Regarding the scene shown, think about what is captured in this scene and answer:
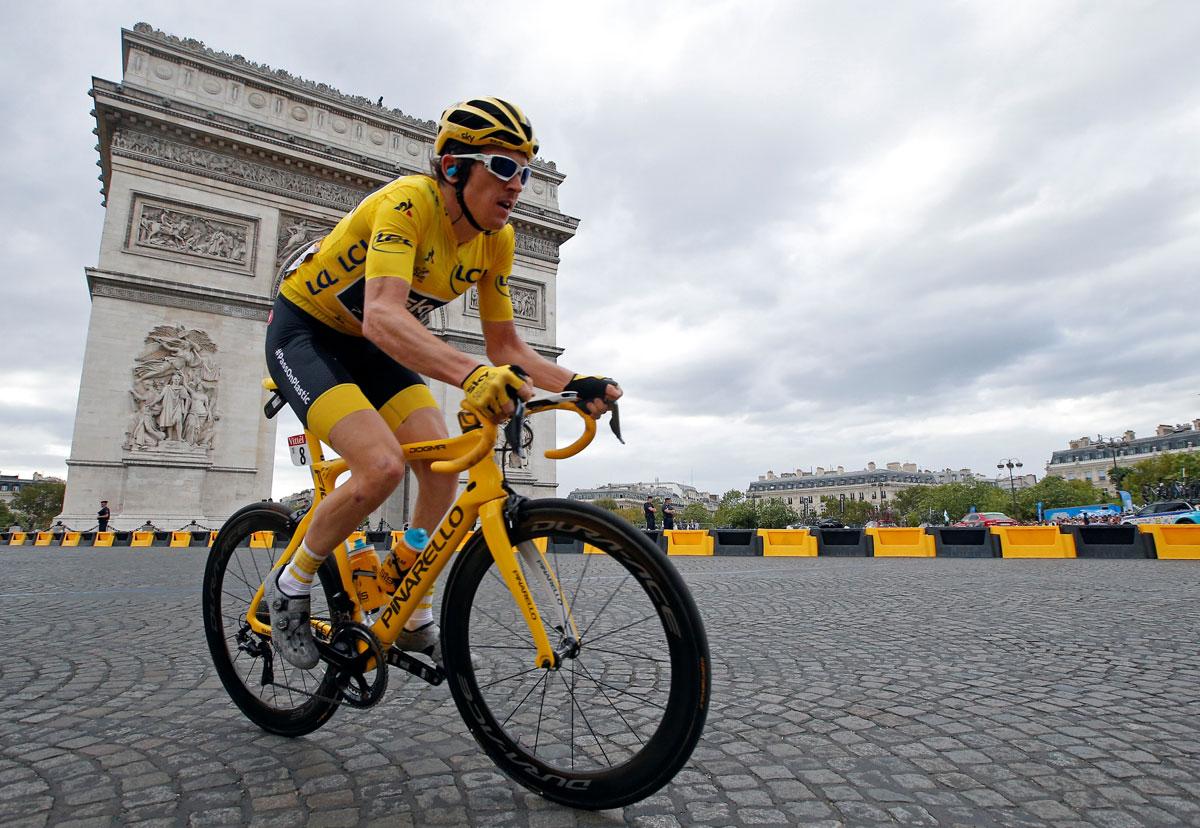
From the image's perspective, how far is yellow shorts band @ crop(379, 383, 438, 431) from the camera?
2.45 meters

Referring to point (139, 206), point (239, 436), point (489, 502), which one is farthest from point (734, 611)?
point (139, 206)

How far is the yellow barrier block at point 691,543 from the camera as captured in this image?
47.6ft

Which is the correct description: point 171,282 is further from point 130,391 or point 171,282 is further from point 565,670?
point 565,670

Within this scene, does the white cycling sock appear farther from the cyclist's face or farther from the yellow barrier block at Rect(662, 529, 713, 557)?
the yellow barrier block at Rect(662, 529, 713, 557)

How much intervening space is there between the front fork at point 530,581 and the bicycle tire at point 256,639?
2.42ft

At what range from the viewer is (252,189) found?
72.4 ft

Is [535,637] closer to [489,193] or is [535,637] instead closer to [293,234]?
[489,193]

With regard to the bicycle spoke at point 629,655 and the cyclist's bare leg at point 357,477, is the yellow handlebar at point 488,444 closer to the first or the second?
the cyclist's bare leg at point 357,477

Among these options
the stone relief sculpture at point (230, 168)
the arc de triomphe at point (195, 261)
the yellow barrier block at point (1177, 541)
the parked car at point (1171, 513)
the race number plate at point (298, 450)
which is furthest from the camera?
the parked car at point (1171, 513)

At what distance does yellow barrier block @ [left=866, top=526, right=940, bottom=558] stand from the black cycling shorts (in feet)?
41.4

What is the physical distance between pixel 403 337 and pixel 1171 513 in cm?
3028

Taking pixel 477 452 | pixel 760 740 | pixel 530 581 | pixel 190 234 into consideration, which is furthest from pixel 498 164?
pixel 190 234

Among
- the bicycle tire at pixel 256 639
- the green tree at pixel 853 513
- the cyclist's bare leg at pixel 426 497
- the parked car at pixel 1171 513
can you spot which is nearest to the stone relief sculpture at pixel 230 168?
the bicycle tire at pixel 256 639

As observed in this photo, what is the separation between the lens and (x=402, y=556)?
2062 mm
